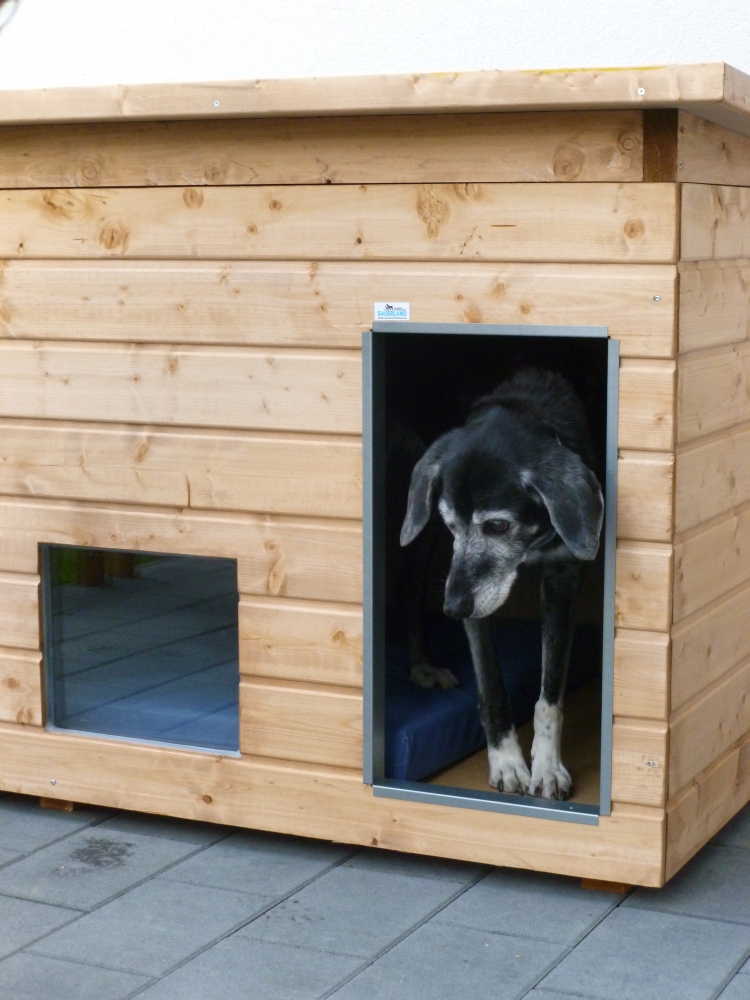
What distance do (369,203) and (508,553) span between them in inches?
38.0

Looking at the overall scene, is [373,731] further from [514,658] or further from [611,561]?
[514,658]

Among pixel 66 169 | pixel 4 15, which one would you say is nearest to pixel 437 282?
pixel 66 169

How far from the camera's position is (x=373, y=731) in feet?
12.0

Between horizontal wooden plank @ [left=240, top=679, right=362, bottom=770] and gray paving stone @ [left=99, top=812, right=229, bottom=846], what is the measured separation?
312 mm

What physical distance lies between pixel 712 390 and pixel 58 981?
2.13 meters

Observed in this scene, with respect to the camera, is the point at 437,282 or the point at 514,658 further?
the point at 514,658

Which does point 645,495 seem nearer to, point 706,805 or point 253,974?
point 706,805

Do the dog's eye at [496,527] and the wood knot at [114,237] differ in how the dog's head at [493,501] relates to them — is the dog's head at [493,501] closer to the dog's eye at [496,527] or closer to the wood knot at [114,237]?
the dog's eye at [496,527]

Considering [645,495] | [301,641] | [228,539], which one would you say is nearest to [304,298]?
[228,539]

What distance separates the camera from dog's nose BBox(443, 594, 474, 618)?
134 inches

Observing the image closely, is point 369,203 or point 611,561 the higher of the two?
point 369,203

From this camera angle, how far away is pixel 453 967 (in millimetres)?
3125

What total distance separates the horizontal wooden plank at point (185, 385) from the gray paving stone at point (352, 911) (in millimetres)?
1206

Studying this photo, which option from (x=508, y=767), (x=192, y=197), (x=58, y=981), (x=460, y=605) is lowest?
(x=58, y=981)
